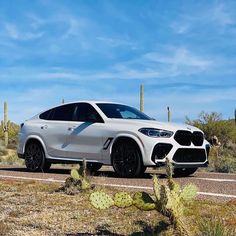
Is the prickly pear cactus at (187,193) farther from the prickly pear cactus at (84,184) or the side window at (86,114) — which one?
the side window at (86,114)

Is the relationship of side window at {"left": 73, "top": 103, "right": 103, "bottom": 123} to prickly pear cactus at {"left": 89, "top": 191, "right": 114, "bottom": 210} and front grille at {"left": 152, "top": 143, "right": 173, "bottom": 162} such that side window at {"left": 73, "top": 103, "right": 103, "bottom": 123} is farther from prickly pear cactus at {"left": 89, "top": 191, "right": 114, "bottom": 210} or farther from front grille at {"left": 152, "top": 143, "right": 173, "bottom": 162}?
prickly pear cactus at {"left": 89, "top": 191, "right": 114, "bottom": 210}

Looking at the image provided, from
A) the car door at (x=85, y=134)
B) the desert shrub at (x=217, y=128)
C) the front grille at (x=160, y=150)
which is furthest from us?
the desert shrub at (x=217, y=128)

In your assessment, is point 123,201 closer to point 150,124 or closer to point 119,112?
point 150,124

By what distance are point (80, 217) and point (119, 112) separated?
20.4 ft

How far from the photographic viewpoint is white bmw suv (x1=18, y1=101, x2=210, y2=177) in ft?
37.2

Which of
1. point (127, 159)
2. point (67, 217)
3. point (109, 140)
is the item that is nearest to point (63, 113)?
point (109, 140)

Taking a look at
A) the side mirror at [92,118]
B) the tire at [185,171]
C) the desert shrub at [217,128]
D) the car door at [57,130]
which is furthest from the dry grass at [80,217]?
the desert shrub at [217,128]

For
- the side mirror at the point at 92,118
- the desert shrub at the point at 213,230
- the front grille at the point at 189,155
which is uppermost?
the side mirror at the point at 92,118

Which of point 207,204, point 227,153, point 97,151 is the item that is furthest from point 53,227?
point 227,153

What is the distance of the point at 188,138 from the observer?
11.8m

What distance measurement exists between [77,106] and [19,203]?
5.65 metres

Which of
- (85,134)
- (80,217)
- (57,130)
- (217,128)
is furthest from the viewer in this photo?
(217,128)

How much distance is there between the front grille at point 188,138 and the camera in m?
11.5

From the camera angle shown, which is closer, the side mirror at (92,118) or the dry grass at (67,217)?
the dry grass at (67,217)
